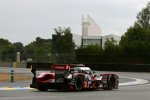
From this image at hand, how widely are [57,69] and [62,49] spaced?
6877cm

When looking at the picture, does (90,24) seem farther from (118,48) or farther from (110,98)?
(110,98)

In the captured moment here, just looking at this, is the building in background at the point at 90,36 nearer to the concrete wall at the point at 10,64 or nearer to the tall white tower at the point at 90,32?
the tall white tower at the point at 90,32

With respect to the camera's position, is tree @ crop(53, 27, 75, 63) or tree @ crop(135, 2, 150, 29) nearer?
tree @ crop(53, 27, 75, 63)

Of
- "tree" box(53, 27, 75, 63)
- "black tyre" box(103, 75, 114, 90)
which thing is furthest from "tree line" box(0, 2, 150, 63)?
"black tyre" box(103, 75, 114, 90)

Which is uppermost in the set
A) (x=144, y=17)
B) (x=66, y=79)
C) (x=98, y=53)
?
(x=144, y=17)

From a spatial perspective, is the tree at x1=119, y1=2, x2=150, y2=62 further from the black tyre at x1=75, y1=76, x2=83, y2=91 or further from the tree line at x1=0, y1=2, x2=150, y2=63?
the black tyre at x1=75, y1=76, x2=83, y2=91

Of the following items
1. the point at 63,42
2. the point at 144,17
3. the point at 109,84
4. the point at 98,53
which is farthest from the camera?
the point at 144,17

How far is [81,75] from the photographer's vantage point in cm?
2370

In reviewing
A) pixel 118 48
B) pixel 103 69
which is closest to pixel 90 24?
pixel 118 48

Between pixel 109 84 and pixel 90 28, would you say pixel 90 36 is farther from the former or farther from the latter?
pixel 109 84

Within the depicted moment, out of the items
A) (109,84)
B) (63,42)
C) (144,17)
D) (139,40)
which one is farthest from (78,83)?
(144,17)

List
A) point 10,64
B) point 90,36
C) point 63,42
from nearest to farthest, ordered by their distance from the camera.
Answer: point 10,64, point 63,42, point 90,36

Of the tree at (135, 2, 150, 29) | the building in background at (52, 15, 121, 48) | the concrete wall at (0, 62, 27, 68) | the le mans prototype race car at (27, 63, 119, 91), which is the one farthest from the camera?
Result: the building in background at (52, 15, 121, 48)

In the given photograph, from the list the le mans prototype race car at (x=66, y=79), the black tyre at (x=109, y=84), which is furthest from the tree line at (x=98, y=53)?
the le mans prototype race car at (x=66, y=79)
